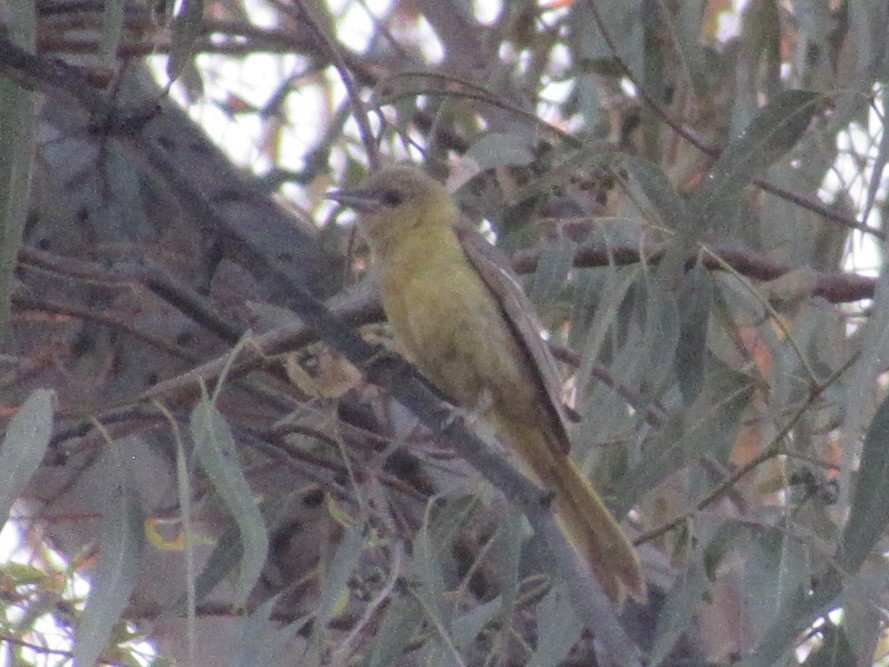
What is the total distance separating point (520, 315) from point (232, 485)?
80 cm

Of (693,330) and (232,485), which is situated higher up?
(693,330)

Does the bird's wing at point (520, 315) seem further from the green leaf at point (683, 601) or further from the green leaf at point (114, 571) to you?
the green leaf at point (114, 571)

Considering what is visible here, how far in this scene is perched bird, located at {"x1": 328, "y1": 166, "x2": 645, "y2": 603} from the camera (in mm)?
2586

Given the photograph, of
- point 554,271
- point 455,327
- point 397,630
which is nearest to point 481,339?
point 455,327

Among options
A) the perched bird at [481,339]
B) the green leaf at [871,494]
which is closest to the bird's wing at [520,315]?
the perched bird at [481,339]

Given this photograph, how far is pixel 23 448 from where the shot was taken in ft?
6.45

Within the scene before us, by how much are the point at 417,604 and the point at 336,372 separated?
0.45 m

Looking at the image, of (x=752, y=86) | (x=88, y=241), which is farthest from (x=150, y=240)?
(x=752, y=86)

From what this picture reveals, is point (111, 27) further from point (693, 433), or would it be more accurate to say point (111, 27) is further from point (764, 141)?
point (693, 433)

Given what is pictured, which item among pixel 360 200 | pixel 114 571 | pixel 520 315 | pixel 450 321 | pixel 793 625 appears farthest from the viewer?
pixel 360 200

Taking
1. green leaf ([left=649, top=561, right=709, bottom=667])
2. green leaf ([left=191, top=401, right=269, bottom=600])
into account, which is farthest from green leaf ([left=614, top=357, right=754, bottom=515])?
green leaf ([left=191, top=401, right=269, bottom=600])

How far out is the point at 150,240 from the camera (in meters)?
3.05

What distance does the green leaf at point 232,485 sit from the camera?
1.86 meters

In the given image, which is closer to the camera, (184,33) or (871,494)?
(871,494)
